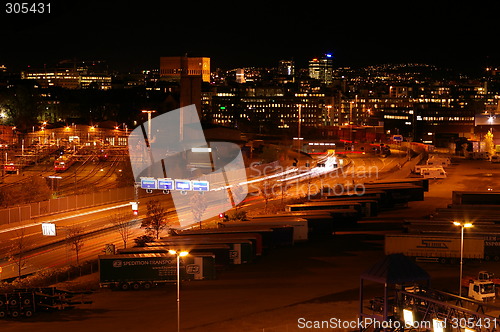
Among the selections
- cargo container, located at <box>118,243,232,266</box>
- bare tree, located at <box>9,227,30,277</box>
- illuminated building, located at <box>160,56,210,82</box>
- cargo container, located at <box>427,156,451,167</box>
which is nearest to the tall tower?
illuminated building, located at <box>160,56,210,82</box>

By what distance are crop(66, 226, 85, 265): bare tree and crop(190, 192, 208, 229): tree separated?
15.1 feet

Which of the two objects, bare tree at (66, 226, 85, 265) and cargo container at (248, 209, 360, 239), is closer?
bare tree at (66, 226, 85, 265)

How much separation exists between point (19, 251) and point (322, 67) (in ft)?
475

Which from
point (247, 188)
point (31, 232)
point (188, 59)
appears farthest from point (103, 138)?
point (188, 59)

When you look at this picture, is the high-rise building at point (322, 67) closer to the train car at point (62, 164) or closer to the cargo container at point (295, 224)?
the train car at point (62, 164)

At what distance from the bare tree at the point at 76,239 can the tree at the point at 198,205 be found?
4.59 m

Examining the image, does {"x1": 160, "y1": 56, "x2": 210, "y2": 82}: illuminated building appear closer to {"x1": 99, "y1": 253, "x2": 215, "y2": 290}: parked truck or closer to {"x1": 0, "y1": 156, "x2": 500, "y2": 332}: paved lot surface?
{"x1": 0, "y1": 156, "x2": 500, "y2": 332}: paved lot surface

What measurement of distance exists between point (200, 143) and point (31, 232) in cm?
2535

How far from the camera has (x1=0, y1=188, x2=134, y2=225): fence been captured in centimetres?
2294

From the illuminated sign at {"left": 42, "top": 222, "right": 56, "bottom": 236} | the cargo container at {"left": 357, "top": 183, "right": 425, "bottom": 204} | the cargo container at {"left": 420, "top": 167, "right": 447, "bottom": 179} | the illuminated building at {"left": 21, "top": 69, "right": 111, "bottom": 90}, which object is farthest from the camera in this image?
the illuminated building at {"left": 21, "top": 69, "right": 111, "bottom": 90}

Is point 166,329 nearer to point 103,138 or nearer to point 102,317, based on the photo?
point 102,317

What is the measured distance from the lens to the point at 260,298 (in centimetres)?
1435

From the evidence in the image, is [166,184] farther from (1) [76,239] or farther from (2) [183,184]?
(1) [76,239]

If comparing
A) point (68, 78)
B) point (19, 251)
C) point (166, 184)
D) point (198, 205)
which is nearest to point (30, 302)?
point (19, 251)
